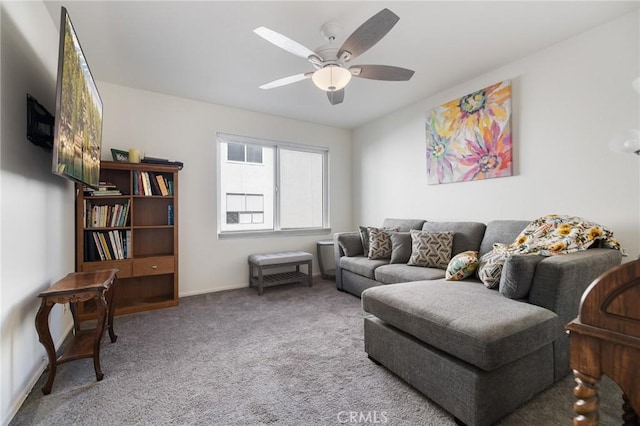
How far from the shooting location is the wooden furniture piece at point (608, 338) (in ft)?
2.11

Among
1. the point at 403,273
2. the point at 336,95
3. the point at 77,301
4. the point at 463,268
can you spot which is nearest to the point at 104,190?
the point at 77,301

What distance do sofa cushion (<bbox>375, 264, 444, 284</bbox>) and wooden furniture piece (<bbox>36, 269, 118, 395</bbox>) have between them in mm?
2340

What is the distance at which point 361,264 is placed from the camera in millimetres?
3250

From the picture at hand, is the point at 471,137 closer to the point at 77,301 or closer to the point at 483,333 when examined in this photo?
the point at 483,333

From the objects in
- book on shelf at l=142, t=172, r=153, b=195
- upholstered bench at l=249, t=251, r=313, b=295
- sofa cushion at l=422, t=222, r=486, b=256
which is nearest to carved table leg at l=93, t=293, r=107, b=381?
book on shelf at l=142, t=172, r=153, b=195

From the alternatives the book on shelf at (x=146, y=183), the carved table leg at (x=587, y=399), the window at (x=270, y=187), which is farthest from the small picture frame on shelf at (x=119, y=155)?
the carved table leg at (x=587, y=399)

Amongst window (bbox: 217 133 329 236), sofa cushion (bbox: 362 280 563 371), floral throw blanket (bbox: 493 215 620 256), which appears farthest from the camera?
window (bbox: 217 133 329 236)

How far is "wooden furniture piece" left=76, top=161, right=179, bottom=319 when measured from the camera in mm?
2719

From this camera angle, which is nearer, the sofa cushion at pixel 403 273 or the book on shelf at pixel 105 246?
the sofa cushion at pixel 403 273

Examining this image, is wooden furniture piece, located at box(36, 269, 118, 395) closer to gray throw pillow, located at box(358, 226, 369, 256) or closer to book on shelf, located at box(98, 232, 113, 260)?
book on shelf, located at box(98, 232, 113, 260)

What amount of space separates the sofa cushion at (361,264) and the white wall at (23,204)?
272 cm

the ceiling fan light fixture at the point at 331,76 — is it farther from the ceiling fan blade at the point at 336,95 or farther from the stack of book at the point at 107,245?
the stack of book at the point at 107,245

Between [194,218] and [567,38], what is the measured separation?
4.19m

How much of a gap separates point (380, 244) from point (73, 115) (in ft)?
9.72
